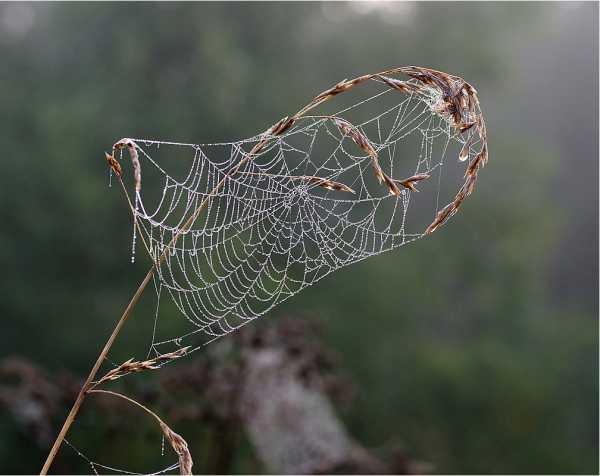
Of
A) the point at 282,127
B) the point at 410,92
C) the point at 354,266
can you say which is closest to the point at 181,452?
the point at 282,127

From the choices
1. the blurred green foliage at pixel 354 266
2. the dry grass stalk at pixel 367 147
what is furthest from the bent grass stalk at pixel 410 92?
the blurred green foliage at pixel 354 266

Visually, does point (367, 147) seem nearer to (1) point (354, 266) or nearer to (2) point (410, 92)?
(2) point (410, 92)

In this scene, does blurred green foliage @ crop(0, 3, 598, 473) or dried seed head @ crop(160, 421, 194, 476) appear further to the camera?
blurred green foliage @ crop(0, 3, 598, 473)

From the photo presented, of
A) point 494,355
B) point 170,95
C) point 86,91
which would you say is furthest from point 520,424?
point 86,91

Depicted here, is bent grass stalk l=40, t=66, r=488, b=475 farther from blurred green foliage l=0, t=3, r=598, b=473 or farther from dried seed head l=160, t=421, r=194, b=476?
blurred green foliage l=0, t=3, r=598, b=473

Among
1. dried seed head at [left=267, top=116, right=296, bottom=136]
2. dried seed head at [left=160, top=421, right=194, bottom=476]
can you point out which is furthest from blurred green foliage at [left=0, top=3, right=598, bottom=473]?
dried seed head at [left=267, top=116, right=296, bottom=136]

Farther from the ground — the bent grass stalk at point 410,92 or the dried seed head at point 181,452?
the bent grass stalk at point 410,92

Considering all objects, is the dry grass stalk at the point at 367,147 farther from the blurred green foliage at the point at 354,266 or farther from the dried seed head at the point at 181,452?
the blurred green foliage at the point at 354,266

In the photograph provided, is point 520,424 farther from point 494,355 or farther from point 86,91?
point 86,91
